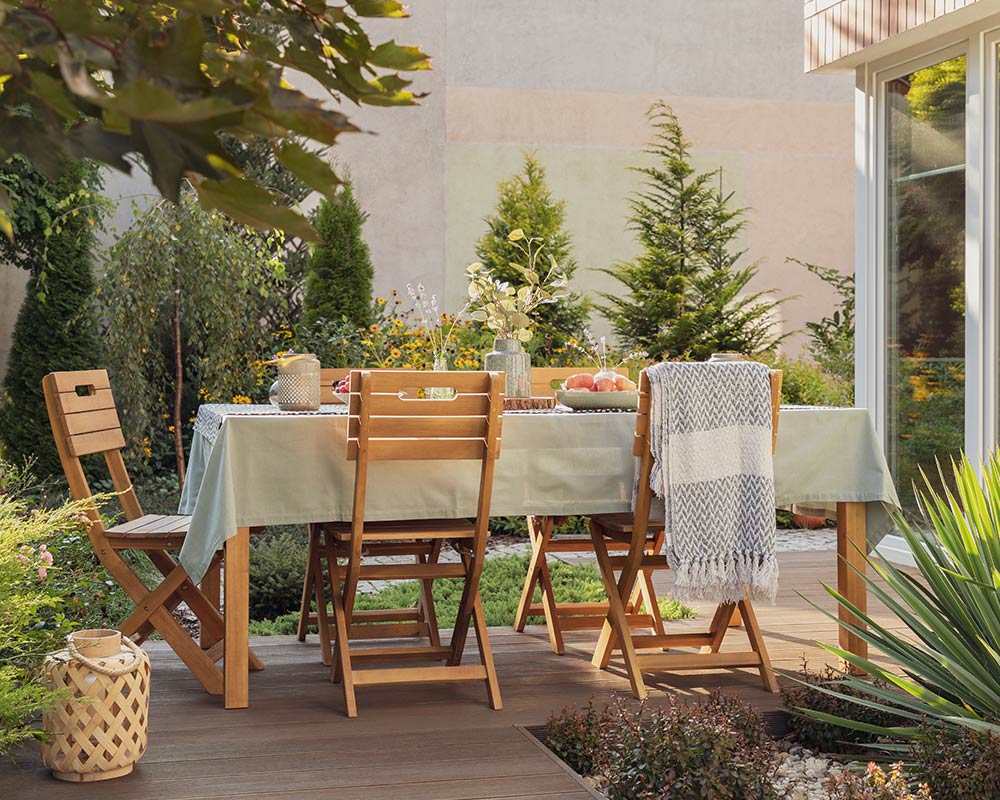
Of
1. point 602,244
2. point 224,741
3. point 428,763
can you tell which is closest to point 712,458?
point 428,763

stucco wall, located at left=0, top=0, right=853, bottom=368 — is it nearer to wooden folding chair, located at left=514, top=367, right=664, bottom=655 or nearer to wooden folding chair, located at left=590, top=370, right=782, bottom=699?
wooden folding chair, located at left=514, top=367, right=664, bottom=655

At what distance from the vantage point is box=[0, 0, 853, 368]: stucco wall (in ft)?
38.8

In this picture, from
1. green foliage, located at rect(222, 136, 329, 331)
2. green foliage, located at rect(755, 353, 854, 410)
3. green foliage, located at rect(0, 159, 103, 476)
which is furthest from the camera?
green foliage, located at rect(755, 353, 854, 410)

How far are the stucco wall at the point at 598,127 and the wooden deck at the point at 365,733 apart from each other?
26.4ft

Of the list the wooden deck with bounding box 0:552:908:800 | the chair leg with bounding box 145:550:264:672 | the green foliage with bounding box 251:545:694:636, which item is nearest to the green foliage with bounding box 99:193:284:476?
the green foliage with bounding box 251:545:694:636

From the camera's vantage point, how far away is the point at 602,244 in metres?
12.5

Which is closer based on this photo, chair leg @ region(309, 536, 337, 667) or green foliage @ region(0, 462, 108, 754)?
green foliage @ region(0, 462, 108, 754)

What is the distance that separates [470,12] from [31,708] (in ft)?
35.7

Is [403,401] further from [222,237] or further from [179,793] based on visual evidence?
[222,237]

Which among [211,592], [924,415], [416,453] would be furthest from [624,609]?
[924,415]

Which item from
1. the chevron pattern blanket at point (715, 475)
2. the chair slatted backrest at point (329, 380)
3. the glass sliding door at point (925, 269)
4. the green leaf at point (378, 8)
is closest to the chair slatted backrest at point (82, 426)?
the chair slatted backrest at point (329, 380)

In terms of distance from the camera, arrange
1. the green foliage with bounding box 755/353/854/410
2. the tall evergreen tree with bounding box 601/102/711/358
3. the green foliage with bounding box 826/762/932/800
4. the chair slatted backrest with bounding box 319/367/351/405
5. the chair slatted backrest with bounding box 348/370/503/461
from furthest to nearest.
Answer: the tall evergreen tree with bounding box 601/102/711/358 < the green foliage with bounding box 755/353/854/410 < the chair slatted backrest with bounding box 319/367/351/405 < the chair slatted backrest with bounding box 348/370/503/461 < the green foliage with bounding box 826/762/932/800

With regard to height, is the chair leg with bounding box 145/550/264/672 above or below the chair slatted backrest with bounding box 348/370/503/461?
below

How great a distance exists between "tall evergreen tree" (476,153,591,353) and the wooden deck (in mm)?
5680
